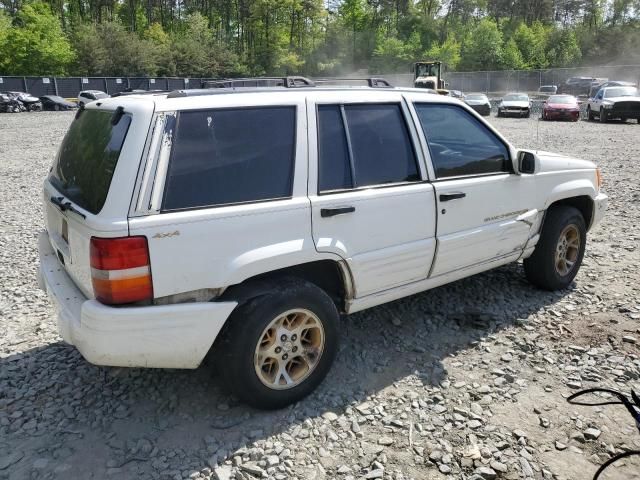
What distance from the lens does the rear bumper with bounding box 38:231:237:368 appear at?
2637 millimetres

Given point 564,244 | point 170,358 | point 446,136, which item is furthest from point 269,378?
point 564,244

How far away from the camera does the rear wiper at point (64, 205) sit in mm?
2791

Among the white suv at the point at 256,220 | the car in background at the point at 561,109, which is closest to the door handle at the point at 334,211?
the white suv at the point at 256,220

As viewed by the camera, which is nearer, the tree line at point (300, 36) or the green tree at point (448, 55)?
the tree line at point (300, 36)

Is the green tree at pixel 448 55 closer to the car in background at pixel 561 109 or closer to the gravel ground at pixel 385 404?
the car in background at pixel 561 109

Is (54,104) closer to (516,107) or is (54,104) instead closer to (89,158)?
(516,107)

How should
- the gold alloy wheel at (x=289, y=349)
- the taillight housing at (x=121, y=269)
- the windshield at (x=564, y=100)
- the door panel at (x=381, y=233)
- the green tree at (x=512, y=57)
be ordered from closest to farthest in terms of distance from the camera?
the taillight housing at (x=121, y=269), the gold alloy wheel at (x=289, y=349), the door panel at (x=381, y=233), the windshield at (x=564, y=100), the green tree at (x=512, y=57)

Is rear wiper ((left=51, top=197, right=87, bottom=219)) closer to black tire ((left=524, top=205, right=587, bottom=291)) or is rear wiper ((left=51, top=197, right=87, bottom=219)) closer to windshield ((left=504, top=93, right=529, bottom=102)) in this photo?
black tire ((left=524, top=205, right=587, bottom=291))

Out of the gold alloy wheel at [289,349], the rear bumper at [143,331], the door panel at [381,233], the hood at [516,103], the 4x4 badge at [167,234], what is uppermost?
the hood at [516,103]

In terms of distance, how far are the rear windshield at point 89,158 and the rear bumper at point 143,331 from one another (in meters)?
0.55

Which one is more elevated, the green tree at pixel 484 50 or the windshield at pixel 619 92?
the green tree at pixel 484 50

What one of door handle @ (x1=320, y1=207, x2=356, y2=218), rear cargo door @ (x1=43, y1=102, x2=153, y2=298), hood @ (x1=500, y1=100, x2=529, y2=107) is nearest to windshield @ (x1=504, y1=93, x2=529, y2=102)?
hood @ (x1=500, y1=100, x2=529, y2=107)

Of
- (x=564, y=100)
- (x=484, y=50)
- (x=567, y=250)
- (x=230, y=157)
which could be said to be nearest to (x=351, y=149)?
(x=230, y=157)

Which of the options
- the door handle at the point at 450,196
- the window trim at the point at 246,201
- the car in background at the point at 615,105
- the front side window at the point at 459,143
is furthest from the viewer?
the car in background at the point at 615,105
